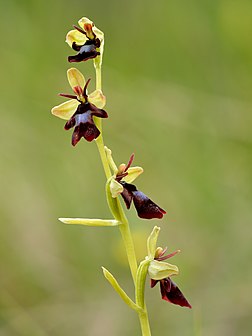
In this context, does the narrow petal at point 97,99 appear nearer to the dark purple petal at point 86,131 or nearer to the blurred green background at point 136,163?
the dark purple petal at point 86,131

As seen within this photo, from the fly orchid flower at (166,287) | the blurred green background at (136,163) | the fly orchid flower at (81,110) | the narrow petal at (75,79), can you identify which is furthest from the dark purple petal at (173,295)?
the blurred green background at (136,163)

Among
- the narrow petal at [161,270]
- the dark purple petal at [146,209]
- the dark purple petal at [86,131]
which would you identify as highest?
the dark purple petal at [86,131]

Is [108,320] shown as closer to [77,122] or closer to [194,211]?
[194,211]

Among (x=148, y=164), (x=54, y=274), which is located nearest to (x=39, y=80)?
(x=148, y=164)

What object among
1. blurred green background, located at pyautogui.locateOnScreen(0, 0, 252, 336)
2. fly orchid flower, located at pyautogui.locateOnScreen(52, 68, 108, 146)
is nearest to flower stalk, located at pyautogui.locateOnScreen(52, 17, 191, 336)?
fly orchid flower, located at pyautogui.locateOnScreen(52, 68, 108, 146)

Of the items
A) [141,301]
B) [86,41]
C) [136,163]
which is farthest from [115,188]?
[136,163]

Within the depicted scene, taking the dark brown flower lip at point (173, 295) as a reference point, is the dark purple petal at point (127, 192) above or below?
above

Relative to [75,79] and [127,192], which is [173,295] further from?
[75,79]
